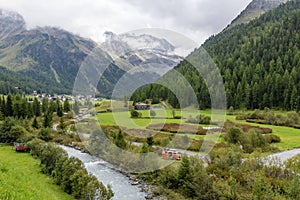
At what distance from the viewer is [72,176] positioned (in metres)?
35.3

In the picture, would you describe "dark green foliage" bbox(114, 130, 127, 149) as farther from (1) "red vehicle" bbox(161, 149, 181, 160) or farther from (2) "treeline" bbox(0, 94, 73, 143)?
(2) "treeline" bbox(0, 94, 73, 143)

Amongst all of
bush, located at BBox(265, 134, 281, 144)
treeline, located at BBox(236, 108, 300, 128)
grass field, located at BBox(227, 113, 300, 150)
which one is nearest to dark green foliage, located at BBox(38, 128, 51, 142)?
bush, located at BBox(265, 134, 281, 144)

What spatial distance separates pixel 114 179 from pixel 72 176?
8.54m

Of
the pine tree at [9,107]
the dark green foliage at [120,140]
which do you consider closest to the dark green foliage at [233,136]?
the dark green foliage at [120,140]

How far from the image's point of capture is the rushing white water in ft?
119

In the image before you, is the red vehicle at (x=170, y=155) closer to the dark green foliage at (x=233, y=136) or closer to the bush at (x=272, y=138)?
the dark green foliage at (x=233, y=136)

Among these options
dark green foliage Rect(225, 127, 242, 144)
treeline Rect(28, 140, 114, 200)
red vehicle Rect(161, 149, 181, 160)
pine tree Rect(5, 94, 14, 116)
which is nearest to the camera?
treeline Rect(28, 140, 114, 200)

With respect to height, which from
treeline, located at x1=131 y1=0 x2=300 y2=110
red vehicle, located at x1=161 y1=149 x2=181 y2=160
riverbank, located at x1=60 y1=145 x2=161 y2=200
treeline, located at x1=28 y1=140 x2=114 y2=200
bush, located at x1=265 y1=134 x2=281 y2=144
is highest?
treeline, located at x1=131 y1=0 x2=300 y2=110

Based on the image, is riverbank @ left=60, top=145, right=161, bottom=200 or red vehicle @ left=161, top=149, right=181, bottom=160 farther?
red vehicle @ left=161, top=149, right=181, bottom=160

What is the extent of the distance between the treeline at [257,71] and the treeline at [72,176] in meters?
51.4

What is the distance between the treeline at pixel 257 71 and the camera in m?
99.9

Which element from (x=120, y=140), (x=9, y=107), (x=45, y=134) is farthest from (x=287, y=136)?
(x=9, y=107)

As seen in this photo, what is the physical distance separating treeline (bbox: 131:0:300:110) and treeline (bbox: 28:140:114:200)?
51.4 meters

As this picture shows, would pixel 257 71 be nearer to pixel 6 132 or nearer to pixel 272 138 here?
pixel 272 138
